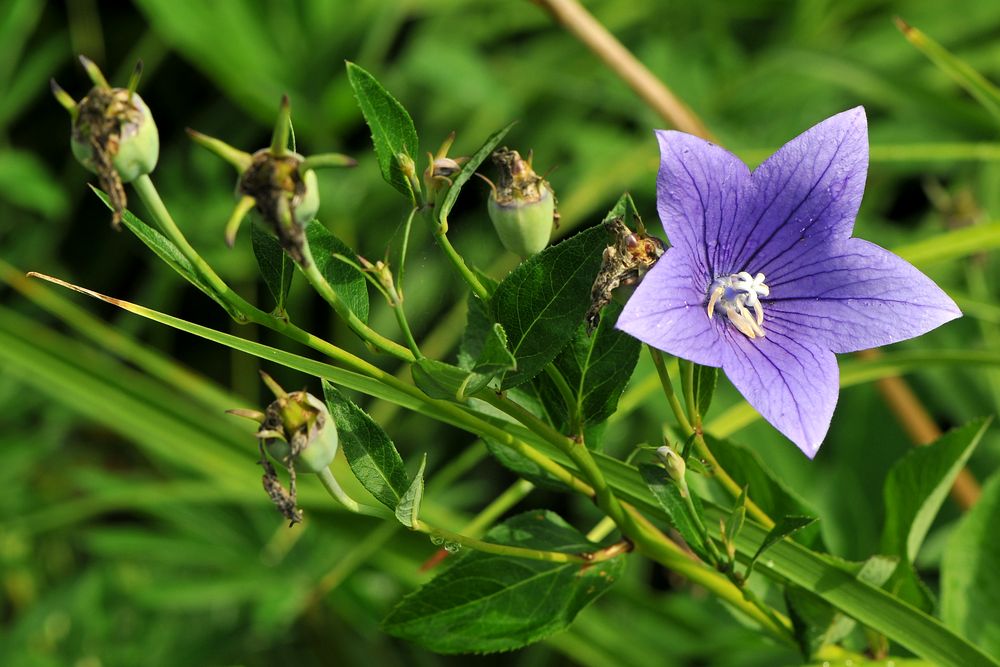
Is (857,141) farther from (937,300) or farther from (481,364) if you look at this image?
(481,364)

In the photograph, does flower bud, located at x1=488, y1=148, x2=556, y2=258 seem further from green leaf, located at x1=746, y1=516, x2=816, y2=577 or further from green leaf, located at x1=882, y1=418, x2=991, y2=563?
green leaf, located at x1=882, y1=418, x2=991, y2=563

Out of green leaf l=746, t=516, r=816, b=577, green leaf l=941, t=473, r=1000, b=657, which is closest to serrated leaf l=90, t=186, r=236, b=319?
green leaf l=746, t=516, r=816, b=577

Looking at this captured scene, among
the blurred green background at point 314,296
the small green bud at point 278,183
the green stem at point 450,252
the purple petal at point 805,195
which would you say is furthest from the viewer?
the blurred green background at point 314,296

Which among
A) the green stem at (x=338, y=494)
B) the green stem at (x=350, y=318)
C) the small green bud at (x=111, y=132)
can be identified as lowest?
the green stem at (x=338, y=494)

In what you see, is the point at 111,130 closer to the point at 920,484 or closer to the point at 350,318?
the point at 350,318

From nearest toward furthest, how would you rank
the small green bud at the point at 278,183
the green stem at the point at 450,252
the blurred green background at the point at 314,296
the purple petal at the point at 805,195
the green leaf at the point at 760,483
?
the small green bud at the point at 278,183 → the green stem at the point at 450,252 → the purple petal at the point at 805,195 → the green leaf at the point at 760,483 → the blurred green background at the point at 314,296

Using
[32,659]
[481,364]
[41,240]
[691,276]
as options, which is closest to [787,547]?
[691,276]

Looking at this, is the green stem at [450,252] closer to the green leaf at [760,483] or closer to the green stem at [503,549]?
the green stem at [503,549]

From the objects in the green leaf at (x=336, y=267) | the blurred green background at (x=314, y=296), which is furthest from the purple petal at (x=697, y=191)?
the blurred green background at (x=314, y=296)
